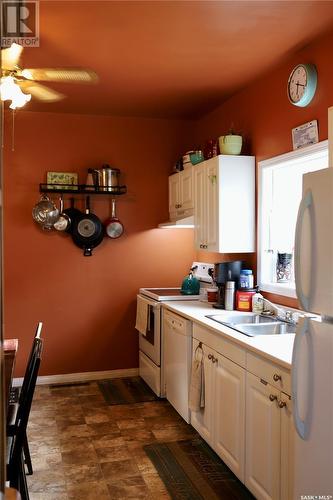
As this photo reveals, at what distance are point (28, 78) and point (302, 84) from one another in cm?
179

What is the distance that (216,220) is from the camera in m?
3.76

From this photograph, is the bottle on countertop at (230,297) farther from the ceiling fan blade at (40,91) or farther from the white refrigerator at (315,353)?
the ceiling fan blade at (40,91)

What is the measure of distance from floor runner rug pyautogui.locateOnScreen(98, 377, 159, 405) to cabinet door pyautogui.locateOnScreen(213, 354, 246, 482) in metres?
1.35

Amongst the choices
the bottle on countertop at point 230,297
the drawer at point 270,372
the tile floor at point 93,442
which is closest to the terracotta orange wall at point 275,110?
the bottle on countertop at point 230,297

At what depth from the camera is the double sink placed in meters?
3.07

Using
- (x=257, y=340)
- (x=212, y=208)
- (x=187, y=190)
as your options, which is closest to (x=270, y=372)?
(x=257, y=340)

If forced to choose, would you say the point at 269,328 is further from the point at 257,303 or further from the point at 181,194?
the point at 181,194

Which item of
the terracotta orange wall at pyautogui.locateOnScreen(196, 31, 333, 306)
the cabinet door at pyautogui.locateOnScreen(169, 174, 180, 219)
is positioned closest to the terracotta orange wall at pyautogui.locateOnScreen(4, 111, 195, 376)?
the cabinet door at pyautogui.locateOnScreen(169, 174, 180, 219)

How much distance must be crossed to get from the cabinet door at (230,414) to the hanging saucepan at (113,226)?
2.21 m

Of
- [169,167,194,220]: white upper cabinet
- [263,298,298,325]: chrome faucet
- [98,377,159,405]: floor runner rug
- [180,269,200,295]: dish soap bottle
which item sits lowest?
[98,377,159,405]: floor runner rug

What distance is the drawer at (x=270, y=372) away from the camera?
218 cm

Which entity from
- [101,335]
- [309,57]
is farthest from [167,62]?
[101,335]

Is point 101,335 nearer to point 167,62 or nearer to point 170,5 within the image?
point 167,62

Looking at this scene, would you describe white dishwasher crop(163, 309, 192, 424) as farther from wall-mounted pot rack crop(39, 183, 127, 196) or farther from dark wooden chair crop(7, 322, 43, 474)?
wall-mounted pot rack crop(39, 183, 127, 196)
